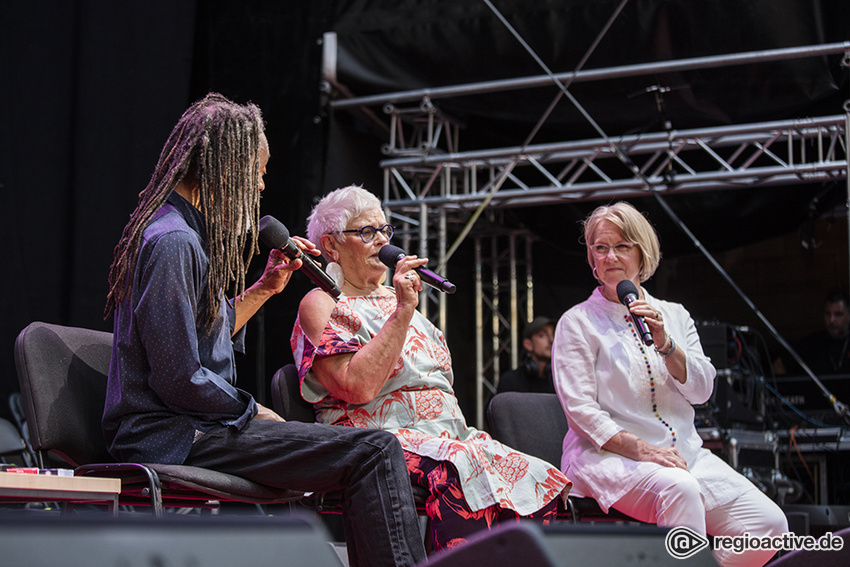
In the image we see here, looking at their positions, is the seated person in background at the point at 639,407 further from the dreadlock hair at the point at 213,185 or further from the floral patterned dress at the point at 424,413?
Result: the dreadlock hair at the point at 213,185

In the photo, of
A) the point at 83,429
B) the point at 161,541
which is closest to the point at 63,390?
the point at 83,429

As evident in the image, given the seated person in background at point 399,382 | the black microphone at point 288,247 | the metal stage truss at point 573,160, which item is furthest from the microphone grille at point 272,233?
the metal stage truss at point 573,160

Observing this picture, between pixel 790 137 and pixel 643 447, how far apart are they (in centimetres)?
308

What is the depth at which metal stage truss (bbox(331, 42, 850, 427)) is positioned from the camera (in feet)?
16.2

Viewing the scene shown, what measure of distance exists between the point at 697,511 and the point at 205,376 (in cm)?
135

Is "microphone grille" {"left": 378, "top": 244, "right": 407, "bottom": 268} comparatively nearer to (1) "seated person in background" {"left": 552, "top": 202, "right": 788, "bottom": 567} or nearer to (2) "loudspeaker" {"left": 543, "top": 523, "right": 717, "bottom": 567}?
(1) "seated person in background" {"left": 552, "top": 202, "right": 788, "bottom": 567}

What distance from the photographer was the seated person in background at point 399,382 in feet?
7.46

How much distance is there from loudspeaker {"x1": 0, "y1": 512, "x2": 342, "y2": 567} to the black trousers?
1.30 m

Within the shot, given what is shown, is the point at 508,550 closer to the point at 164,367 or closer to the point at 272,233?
the point at 164,367

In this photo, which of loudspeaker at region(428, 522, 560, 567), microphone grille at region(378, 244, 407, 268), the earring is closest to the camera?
loudspeaker at region(428, 522, 560, 567)

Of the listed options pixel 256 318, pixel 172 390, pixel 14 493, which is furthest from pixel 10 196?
pixel 14 493

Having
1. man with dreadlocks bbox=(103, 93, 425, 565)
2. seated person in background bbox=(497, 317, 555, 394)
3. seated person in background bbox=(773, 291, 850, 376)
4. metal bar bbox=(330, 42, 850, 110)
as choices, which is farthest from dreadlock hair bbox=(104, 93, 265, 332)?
seated person in background bbox=(773, 291, 850, 376)

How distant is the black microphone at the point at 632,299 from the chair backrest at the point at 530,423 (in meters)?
0.49

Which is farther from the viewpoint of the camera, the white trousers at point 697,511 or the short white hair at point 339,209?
the short white hair at point 339,209
